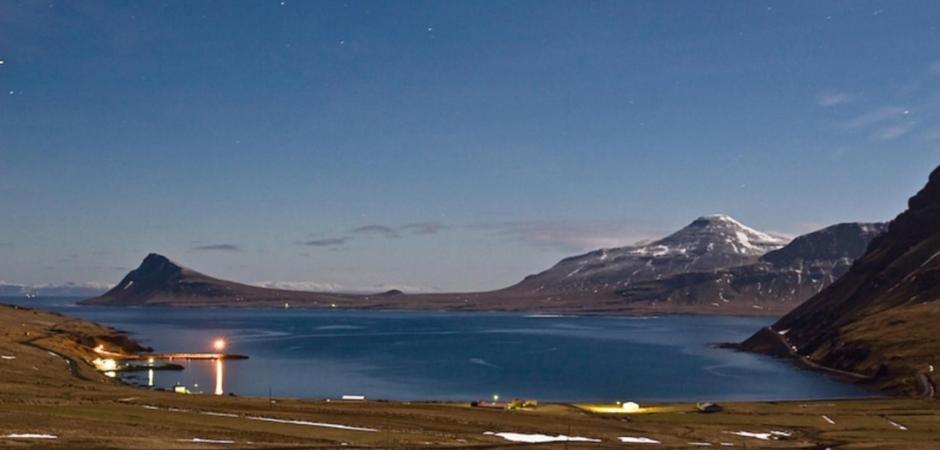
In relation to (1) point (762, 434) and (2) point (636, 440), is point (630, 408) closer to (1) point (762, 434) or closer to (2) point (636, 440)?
(1) point (762, 434)

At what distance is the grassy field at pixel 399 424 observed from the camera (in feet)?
192

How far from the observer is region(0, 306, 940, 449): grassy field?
192 feet

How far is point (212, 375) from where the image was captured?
185m

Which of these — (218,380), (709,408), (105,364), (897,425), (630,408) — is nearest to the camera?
(897,425)

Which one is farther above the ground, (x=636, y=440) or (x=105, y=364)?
(x=636, y=440)

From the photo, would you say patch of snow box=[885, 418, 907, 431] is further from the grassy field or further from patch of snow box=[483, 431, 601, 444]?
patch of snow box=[483, 431, 601, 444]

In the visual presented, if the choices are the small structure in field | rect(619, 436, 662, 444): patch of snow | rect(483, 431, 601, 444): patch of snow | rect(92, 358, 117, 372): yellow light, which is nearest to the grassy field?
rect(619, 436, 662, 444): patch of snow

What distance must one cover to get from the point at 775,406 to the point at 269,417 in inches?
3255

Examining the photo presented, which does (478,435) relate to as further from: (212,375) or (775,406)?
(212,375)

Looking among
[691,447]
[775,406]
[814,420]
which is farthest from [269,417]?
[775,406]

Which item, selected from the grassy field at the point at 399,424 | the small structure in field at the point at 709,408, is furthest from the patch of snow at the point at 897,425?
the small structure in field at the point at 709,408

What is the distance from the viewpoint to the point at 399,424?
→ 77.8 m

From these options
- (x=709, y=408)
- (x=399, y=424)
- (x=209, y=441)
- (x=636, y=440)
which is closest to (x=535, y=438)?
(x=636, y=440)

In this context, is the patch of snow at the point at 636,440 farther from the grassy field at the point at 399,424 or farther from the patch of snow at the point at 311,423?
the patch of snow at the point at 311,423
